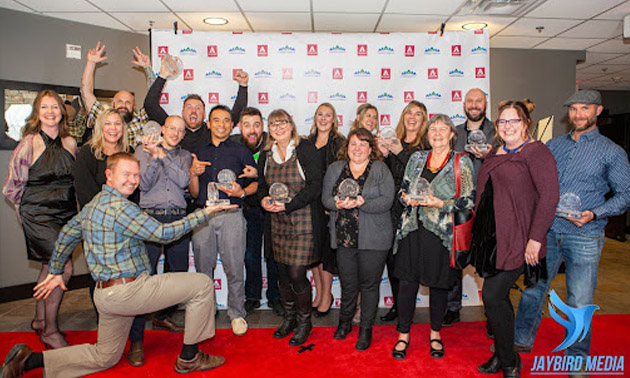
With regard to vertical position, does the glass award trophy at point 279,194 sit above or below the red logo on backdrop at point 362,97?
below

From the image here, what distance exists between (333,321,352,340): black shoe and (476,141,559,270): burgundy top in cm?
139

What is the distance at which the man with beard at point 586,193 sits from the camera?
8.84 feet

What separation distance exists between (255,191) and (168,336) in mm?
1447

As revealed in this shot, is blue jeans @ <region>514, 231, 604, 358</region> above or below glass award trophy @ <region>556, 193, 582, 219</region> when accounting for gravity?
→ below

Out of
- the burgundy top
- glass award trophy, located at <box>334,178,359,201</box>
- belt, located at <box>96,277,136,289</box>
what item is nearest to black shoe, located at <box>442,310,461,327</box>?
the burgundy top

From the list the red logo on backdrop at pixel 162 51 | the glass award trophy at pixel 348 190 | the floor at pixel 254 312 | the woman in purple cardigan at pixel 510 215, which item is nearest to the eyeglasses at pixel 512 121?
the woman in purple cardigan at pixel 510 215

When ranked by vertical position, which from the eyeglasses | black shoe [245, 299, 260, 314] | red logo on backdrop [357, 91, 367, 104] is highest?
red logo on backdrop [357, 91, 367, 104]

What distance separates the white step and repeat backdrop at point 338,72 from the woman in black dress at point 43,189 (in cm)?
128

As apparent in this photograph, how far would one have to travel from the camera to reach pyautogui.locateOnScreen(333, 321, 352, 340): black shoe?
3.37 meters

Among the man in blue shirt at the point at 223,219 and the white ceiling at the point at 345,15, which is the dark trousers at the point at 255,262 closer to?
the man in blue shirt at the point at 223,219

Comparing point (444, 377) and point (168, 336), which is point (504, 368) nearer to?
point (444, 377)

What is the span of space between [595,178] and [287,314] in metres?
2.51

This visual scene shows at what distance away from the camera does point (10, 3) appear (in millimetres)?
4477

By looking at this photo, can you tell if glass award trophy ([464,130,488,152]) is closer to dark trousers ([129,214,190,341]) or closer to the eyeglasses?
the eyeglasses
